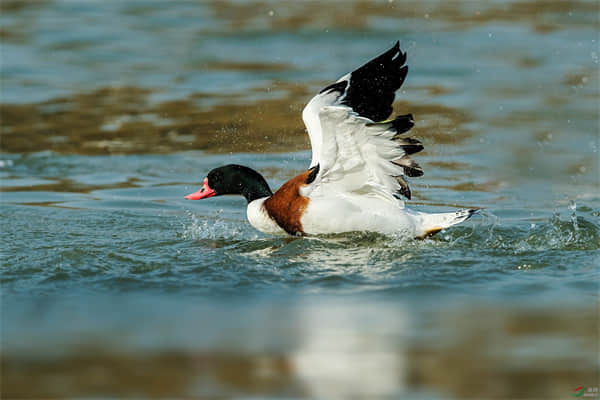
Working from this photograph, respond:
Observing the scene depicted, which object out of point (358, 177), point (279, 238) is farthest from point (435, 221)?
point (279, 238)

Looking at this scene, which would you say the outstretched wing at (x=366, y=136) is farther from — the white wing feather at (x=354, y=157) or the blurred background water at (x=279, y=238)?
the blurred background water at (x=279, y=238)

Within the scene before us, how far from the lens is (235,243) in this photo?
6.52 m

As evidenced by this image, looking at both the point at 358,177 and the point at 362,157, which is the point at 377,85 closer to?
the point at 362,157

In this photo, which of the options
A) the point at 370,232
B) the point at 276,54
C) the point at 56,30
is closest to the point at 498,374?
the point at 370,232

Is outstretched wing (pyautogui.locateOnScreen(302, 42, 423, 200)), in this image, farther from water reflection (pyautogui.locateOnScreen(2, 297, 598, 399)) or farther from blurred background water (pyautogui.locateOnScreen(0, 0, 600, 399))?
water reflection (pyautogui.locateOnScreen(2, 297, 598, 399))

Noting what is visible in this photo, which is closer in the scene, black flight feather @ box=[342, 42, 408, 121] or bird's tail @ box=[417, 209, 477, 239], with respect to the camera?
black flight feather @ box=[342, 42, 408, 121]

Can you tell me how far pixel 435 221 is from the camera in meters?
6.18

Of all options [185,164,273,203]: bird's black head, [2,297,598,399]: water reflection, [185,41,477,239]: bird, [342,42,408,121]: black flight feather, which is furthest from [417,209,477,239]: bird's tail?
[2,297,598,399]: water reflection

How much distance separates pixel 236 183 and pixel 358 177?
3.97 feet

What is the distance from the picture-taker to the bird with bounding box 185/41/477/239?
5824mm

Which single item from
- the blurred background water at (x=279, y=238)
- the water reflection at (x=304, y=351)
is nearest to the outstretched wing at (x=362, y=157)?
the blurred background water at (x=279, y=238)

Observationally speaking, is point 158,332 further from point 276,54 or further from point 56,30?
point 56,30

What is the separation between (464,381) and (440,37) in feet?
39.7

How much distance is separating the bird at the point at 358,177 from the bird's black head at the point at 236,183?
0.25 meters
